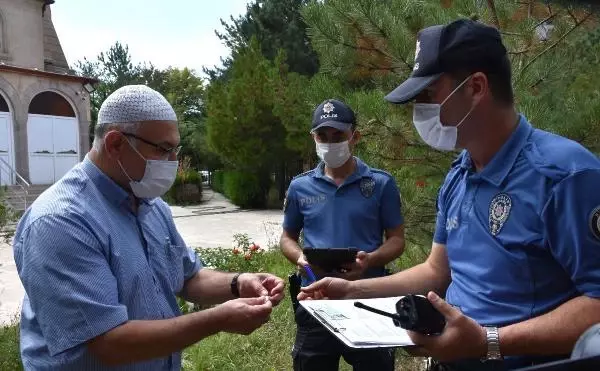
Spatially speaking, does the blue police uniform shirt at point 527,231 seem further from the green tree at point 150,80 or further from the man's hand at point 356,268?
the green tree at point 150,80

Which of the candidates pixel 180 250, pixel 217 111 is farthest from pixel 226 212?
pixel 180 250

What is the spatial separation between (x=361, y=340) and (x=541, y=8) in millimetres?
3716

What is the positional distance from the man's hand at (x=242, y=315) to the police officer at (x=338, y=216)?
119cm

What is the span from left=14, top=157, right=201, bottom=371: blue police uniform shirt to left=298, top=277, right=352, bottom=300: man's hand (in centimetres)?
59

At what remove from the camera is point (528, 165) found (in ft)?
5.34

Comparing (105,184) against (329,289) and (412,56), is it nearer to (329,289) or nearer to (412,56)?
(329,289)

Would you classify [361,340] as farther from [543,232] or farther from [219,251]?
[219,251]

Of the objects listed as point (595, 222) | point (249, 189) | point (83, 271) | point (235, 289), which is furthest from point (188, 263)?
point (249, 189)

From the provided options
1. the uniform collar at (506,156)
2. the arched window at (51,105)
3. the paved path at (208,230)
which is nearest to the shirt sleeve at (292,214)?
the uniform collar at (506,156)

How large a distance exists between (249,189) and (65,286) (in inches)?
827

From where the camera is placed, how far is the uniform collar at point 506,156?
169 cm

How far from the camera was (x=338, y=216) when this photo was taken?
336cm

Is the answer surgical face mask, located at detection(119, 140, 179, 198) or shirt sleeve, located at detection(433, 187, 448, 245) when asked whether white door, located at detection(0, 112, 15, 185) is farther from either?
shirt sleeve, located at detection(433, 187, 448, 245)

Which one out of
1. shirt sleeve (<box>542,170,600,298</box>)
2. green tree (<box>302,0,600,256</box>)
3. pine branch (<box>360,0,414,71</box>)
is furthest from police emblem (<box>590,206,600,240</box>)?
pine branch (<box>360,0,414,71</box>)
